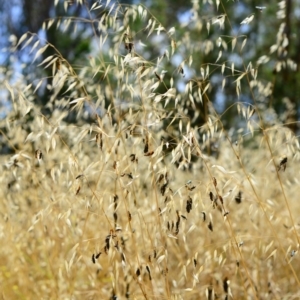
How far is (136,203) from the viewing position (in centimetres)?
155

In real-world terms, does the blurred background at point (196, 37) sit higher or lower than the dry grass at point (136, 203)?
lower

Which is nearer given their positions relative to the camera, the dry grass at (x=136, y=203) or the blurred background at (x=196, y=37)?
the dry grass at (x=136, y=203)

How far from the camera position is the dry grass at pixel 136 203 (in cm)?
149

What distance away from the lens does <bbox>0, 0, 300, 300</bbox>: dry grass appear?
1489mm

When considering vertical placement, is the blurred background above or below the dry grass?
below

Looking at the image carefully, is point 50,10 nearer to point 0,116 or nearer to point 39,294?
point 0,116

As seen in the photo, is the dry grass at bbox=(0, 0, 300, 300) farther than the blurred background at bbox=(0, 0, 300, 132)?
No

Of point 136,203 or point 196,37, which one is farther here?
point 196,37

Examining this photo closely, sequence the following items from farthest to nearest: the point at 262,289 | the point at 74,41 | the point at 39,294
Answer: the point at 74,41 → the point at 262,289 → the point at 39,294

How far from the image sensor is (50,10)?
8391 mm

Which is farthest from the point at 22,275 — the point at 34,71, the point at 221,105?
the point at 221,105

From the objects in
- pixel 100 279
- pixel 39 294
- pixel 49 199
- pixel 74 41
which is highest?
pixel 49 199

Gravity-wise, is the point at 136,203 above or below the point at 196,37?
above

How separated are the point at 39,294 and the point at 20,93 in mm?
→ 801
